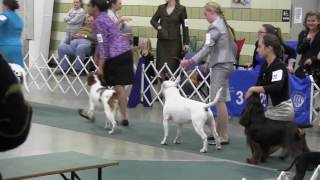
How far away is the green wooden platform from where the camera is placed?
11.3 ft

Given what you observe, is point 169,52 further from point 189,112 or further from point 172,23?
point 189,112

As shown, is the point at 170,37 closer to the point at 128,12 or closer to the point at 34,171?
the point at 128,12

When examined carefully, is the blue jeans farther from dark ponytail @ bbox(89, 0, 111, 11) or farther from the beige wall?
→ dark ponytail @ bbox(89, 0, 111, 11)

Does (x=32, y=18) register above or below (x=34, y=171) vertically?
above

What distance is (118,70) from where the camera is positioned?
7336 millimetres

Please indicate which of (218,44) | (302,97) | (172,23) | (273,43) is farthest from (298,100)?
(172,23)

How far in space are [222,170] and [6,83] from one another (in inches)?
154

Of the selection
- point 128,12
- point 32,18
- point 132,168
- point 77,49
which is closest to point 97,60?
point 132,168

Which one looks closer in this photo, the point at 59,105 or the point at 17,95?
the point at 17,95

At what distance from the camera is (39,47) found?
592 inches

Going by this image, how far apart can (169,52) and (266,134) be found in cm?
432

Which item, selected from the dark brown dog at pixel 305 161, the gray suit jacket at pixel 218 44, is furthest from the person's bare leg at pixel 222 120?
the dark brown dog at pixel 305 161

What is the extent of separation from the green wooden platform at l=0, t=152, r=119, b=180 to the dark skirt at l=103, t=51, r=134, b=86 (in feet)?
11.0

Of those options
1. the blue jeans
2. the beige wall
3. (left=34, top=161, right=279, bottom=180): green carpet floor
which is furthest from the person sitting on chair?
(left=34, top=161, right=279, bottom=180): green carpet floor
